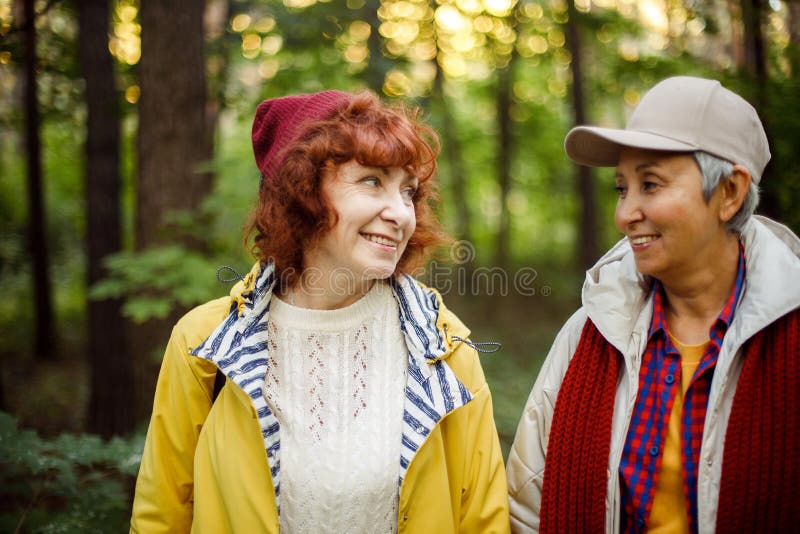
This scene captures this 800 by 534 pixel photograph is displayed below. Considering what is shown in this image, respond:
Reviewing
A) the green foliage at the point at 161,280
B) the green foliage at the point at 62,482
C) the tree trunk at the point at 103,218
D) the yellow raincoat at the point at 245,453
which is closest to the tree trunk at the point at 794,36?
the yellow raincoat at the point at 245,453

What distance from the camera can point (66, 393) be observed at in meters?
9.19

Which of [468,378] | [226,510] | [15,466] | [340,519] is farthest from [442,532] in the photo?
[15,466]

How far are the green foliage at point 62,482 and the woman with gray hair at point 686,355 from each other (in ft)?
6.42

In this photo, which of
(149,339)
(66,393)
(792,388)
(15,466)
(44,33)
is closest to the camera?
(792,388)

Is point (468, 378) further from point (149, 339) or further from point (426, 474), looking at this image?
point (149, 339)

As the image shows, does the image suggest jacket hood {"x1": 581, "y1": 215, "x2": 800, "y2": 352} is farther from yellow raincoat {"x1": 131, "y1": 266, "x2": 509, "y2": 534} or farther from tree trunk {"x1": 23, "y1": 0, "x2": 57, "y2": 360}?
tree trunk {"x1": 23, "y1": 0, "x2": 57, "y2": 360}

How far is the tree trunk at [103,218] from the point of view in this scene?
6.21 meters

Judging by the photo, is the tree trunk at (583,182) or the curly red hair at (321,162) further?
the tree trunk at (583,182)

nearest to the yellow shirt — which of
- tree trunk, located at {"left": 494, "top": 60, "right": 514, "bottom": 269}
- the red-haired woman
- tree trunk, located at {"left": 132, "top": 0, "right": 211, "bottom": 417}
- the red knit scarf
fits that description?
the red knit scarf

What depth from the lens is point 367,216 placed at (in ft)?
6.25

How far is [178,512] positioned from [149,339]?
299cm

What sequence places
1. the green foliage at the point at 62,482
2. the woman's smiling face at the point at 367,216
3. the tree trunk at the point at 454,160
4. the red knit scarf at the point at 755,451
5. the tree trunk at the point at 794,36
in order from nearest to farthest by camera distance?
the red knit scarf at the point at 755,451
the woman's smiling face at the point at 367,216
the green foliage at the point at 62,482
the tree trunk at the point at 794,36
the tree trunk at the point at 454,160

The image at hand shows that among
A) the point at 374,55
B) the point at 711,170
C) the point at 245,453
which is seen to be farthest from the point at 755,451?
the point at 374,55

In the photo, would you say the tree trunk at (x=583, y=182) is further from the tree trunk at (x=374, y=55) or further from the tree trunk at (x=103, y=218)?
the tree trunk at (x=103, y=218)
